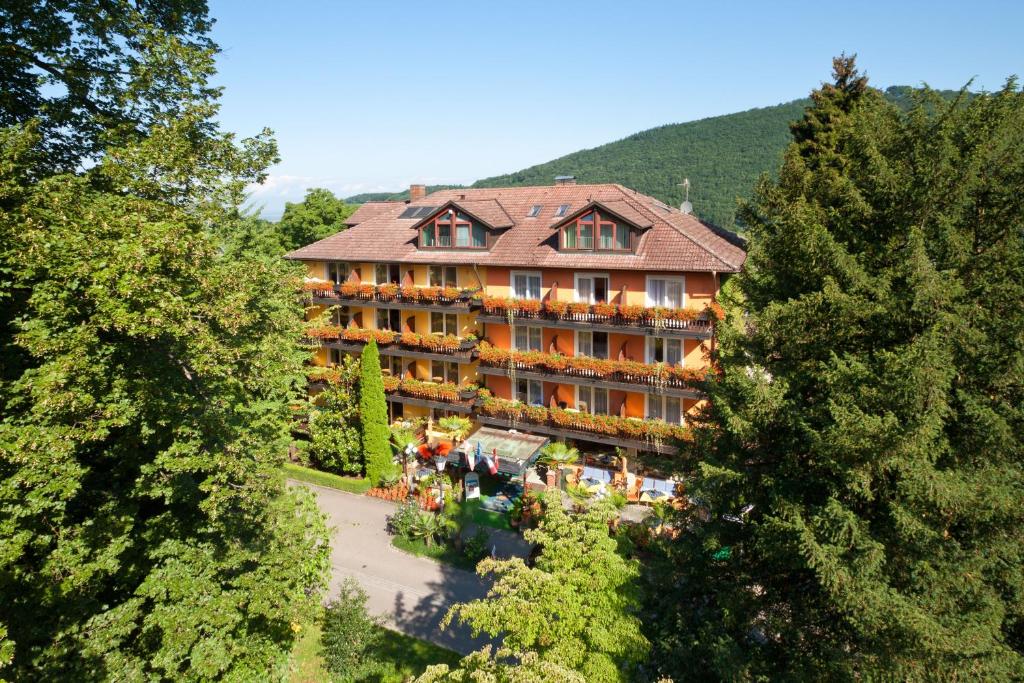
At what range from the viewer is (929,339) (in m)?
11.3

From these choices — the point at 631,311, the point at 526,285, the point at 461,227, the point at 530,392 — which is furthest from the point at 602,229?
the point at 530,392

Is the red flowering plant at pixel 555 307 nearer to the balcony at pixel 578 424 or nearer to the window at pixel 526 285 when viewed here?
the window at pixel 526 285

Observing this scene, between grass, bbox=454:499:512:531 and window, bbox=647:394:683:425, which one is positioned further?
window, bbox=647:394:683:425

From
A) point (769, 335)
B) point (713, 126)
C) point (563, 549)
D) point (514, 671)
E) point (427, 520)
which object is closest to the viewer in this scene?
point (514, 671)

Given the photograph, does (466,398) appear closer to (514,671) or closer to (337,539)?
(337,539)

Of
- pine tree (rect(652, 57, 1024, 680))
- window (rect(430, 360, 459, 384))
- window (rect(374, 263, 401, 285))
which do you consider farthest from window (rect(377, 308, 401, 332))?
pine tree (rect(652, 57, 1024, 680))

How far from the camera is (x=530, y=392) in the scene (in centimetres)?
3241

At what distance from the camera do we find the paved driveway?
20672mm

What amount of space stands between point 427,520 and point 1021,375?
19846mm

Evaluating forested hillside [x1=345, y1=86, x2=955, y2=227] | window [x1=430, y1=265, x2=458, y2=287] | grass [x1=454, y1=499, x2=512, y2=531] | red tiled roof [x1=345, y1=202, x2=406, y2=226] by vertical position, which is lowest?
grass [x1=454, y1=499, x2=512, y2=531]

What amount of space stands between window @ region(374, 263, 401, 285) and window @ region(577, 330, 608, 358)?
36.0 feet

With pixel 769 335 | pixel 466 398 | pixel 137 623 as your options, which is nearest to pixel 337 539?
pixel 466 398

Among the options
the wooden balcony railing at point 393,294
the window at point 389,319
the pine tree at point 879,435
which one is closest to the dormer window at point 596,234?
the wooden balcony railing at point 393,294

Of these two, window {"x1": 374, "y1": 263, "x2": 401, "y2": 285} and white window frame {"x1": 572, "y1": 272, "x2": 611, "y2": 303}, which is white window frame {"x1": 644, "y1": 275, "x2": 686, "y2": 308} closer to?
white window frame {"x1": 572, "y1": 272, "x2": 611, "y2": 303}
